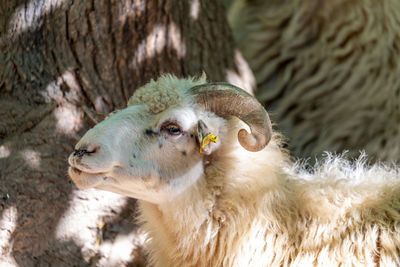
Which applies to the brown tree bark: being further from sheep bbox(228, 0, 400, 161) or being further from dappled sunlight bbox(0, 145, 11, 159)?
sheep bbox(228, 0, 400, 161)

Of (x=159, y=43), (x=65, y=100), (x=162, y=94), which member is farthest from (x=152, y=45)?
(x=162, y=94)

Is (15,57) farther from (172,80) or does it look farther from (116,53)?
(172,80)

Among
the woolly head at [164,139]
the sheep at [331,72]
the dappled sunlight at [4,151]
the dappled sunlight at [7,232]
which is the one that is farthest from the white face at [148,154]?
the sheep at [331,72]

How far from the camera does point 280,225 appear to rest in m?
3.26

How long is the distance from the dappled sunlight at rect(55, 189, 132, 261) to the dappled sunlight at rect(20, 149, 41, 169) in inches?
13.0

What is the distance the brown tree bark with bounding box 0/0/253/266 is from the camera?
3.88m

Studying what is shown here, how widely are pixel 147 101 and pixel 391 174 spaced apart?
5.08 ft

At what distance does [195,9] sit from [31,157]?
194cm

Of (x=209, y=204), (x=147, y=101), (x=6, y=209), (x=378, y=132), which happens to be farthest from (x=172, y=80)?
(x=378, y=132)

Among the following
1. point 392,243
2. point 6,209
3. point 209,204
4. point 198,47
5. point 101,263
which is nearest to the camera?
point 392,243

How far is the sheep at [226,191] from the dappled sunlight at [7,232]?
896 mm

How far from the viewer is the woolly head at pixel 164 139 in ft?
10.2

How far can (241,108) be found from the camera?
3.20 meters

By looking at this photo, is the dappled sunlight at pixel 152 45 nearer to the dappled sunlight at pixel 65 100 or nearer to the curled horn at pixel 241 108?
the dappled sunlight at pixel 65 100
